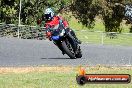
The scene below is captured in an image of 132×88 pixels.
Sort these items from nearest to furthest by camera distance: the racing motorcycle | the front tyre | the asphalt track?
the asphalt track → the racing motorcycle → the front tyre

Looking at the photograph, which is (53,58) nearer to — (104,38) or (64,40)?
(64,40)

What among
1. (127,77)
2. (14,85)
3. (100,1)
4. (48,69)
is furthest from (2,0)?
(127,77)

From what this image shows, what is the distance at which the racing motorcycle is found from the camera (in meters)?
19.5

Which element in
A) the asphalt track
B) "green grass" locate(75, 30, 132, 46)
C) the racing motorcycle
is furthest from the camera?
"green grass" locate(75, 30, 132, 46)

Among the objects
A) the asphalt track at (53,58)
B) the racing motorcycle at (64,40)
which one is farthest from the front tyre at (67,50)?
the asphalt track at (53,58)

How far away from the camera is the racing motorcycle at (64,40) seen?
63.8ft

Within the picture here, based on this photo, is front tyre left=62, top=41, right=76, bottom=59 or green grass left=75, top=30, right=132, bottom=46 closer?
front tyre left=62, top=41, right=76, bottom=59

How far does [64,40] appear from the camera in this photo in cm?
2017

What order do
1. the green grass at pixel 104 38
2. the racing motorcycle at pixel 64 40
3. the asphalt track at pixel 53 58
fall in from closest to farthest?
the asphalt track at pixel 53 58, the racing motorcycle at pixel 64 40, the green grass at pixel 104 38

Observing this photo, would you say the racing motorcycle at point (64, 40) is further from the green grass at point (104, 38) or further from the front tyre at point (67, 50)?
the green grass at point (104, 38)

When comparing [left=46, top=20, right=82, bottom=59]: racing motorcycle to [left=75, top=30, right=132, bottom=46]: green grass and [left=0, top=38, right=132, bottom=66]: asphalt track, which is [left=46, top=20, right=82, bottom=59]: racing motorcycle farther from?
[left=75, top=30, right=132, bottom=46]: green grass

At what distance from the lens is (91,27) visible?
2862 inches

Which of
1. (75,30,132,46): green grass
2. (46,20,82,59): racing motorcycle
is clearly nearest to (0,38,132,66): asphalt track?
(46,20,82,59): racing motorcycle

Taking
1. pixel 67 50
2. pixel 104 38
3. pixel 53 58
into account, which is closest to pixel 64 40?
pixel 67 50
